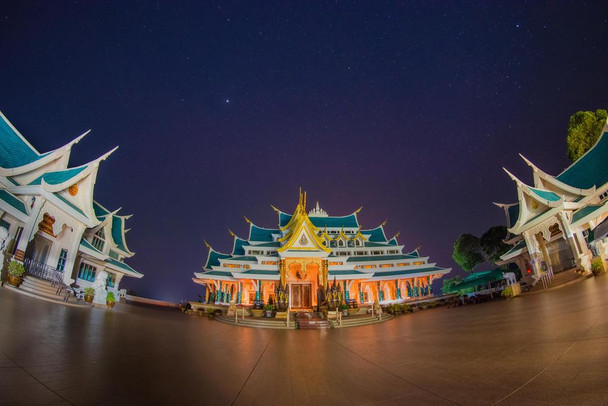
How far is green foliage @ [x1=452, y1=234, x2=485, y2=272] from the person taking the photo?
3522 cm

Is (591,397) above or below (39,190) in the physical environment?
below

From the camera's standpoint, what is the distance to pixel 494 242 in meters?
32.7

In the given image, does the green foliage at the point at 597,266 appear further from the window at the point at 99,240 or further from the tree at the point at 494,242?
the window at the point at 99,240

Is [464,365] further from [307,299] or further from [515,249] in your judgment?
[515,249]

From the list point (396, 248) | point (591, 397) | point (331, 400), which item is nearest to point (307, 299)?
point (396, 248)

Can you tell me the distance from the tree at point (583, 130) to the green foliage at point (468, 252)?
15.1 metres

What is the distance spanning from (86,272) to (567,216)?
32.7 metres

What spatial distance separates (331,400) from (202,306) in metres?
21.5

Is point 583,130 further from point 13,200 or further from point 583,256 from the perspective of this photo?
point 13,200

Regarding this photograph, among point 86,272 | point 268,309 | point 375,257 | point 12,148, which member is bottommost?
point 268,309

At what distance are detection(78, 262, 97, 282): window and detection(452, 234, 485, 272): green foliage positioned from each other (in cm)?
4169

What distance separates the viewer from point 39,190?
1297cm

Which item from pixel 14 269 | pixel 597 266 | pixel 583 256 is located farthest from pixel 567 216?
pixel 14 269

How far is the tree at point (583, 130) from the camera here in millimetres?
22491
